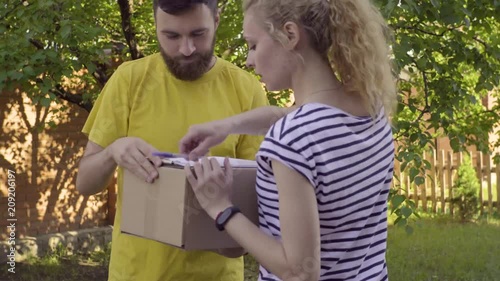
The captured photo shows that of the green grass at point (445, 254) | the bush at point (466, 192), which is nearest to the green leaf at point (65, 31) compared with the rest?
the green grass at point (445, 254)

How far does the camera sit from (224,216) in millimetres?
1911

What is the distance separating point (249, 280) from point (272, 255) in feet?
21.7

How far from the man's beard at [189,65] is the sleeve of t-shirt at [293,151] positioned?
0.86 m

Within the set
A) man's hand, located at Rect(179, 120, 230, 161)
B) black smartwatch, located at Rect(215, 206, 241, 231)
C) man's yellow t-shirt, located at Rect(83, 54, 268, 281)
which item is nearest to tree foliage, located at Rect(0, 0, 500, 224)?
man's yellow t-shirt, located at Rect(83, 54, 268, 281)

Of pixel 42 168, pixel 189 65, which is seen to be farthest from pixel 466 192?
pixel 189 65

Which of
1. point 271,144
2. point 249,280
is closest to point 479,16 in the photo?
point 249,280

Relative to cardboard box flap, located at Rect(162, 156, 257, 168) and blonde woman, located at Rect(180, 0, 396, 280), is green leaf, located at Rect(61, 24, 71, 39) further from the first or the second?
blonde woman, located at Rect(180, 0, 396, 280)

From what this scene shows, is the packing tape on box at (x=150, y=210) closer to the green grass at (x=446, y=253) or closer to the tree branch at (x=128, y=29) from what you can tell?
the tree branch at (x=128, y=29)

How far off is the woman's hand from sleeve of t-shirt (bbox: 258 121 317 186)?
0.62ft

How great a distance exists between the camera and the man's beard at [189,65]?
8.54 feet

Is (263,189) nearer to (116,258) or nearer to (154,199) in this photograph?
(154,199)

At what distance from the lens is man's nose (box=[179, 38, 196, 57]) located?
2576mm

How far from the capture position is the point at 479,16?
638cm

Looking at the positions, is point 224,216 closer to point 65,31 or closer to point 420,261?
point 65,31
